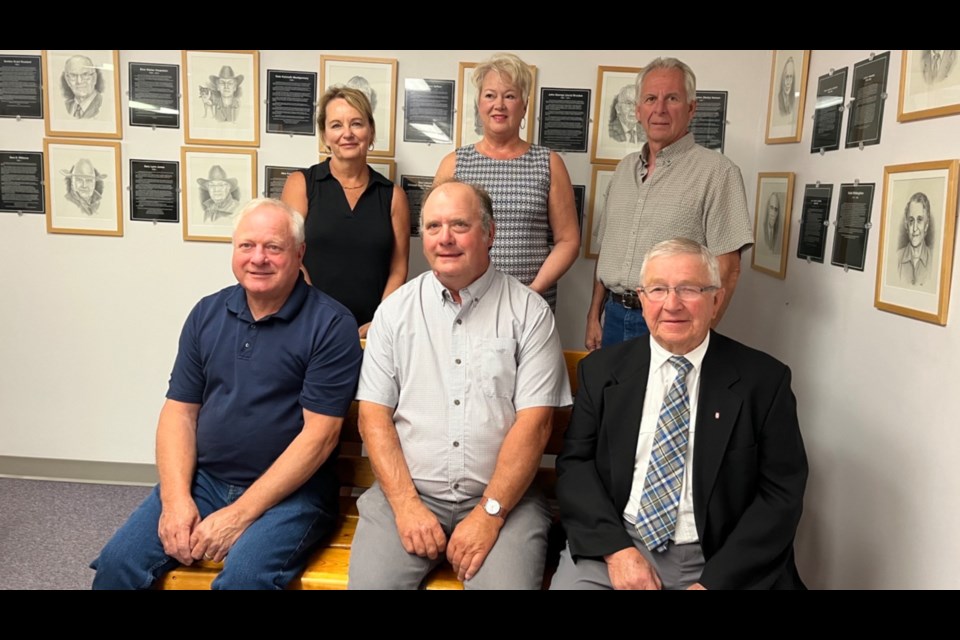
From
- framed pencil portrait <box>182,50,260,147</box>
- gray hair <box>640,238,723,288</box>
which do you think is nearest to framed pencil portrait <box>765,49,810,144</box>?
gray hair <box>640,238,723,288</box>

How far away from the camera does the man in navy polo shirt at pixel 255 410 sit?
2.15 m

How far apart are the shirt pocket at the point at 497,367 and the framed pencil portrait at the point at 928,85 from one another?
1.34 m

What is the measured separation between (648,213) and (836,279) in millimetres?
709

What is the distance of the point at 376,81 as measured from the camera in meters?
3.77

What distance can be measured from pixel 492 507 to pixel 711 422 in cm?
62

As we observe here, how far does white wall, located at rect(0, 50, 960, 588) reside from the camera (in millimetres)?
2229

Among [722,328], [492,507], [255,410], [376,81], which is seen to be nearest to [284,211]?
[255,410]

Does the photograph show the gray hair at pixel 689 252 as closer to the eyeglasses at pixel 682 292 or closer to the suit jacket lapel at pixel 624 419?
the eyeglasses at pixel 682 292

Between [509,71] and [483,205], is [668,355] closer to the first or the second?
[483,205]

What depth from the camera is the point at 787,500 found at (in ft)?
6.33

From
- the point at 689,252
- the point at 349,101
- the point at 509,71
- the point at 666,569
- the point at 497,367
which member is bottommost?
the point at 666,569

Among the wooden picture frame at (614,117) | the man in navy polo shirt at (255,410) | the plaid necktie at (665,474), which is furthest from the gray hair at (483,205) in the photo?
the wooden picture frame at (614,117)

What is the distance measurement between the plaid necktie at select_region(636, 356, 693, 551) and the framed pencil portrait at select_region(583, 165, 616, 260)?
1.84 meters
